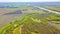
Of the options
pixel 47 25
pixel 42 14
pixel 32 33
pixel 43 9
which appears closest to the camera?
pixel 32 33

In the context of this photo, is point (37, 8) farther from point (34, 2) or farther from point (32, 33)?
point (32, 33)

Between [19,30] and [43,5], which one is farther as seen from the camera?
[43,5]

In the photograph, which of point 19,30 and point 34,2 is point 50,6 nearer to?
point 34,2

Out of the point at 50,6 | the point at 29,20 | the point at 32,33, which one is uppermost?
the point at 50,6

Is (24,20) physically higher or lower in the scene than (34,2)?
lower

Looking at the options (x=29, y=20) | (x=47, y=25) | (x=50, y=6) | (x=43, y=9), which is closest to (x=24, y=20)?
(x=29, y=20)

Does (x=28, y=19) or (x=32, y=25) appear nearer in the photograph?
(x=32, y=25)

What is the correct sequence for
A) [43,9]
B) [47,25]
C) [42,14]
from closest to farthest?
[47,25]
[42,14]
[43,9]

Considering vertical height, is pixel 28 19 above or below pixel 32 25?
above

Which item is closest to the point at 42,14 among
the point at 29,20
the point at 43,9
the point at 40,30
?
the point at 43,9
